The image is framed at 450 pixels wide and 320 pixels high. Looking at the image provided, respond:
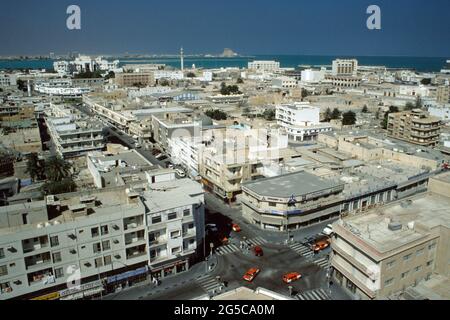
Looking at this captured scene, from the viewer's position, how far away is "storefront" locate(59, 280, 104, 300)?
13766mm

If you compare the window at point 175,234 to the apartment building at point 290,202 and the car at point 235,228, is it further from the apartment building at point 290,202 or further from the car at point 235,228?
the apartment building at point 290,202

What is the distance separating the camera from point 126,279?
49.8 ft

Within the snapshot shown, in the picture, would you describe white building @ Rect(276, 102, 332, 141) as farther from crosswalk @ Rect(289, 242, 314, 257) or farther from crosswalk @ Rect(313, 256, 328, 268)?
crosswalk @ Rect(313, 256, 328, 268)

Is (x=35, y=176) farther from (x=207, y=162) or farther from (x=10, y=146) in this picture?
(x=207, y=162)

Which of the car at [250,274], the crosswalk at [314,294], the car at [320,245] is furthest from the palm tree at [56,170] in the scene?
the crosswalk at [314,294]

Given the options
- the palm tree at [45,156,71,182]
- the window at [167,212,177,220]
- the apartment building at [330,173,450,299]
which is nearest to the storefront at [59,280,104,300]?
the window at [167,212,177,220]

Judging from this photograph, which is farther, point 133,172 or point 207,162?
point 207,162

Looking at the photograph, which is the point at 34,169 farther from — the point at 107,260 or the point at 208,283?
the point at 208,283

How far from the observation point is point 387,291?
1355cm

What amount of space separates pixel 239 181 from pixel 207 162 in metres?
2.98

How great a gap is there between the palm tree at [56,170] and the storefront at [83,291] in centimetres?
1239

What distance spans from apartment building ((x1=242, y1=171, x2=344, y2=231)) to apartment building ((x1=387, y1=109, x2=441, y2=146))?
17.7 meters

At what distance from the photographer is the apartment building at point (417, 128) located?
1367 inches
